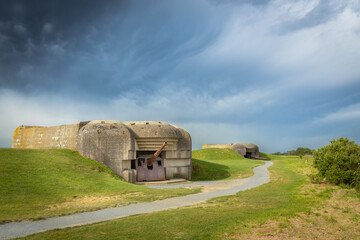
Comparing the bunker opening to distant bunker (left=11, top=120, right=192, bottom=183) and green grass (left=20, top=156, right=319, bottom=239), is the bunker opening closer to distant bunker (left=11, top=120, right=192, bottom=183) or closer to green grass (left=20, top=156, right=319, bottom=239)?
distant bunker (left=11, top=120, right=192, bottom=183)

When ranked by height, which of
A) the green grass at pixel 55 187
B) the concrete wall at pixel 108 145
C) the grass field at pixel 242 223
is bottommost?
the grass field at pixel 242 223

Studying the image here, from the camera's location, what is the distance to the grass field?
638 cm

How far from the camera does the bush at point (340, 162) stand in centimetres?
1295

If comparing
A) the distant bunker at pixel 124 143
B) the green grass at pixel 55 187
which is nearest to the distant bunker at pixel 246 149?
the distant bunker at pixel 124 143

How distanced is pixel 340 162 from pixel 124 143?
37.2 ft

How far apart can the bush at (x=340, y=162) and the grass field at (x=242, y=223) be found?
9.20ft

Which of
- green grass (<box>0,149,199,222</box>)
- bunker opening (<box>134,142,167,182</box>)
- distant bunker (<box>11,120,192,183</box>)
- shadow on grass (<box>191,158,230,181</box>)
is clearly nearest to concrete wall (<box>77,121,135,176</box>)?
distant bunker (<box>11,120,192,183</box>)

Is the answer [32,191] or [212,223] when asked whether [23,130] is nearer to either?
[32,191]

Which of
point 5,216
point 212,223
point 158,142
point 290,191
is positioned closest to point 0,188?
point 5,216

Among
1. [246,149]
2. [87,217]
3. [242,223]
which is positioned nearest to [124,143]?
[87,217]

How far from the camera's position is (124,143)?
57.0 feet

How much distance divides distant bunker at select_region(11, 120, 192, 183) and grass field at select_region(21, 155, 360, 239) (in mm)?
8474

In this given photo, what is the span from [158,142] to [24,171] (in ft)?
26.1

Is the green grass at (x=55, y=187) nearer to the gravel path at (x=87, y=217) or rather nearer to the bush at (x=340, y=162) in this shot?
the gravel path at (x=87, y=217)
